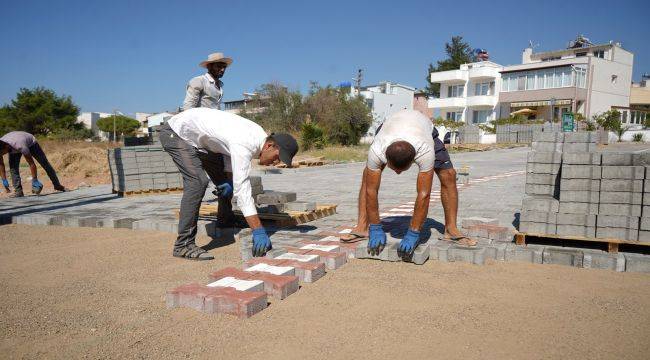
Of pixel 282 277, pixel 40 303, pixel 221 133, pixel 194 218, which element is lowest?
pixel 40 303

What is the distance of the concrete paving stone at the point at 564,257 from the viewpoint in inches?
165

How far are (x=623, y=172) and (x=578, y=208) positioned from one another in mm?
519

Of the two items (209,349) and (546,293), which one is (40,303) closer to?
(209,349)

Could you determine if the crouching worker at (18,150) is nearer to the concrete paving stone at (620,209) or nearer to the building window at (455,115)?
the concrete paving stone at (620,209)

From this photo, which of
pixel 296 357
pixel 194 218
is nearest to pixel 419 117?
pixel 194 218

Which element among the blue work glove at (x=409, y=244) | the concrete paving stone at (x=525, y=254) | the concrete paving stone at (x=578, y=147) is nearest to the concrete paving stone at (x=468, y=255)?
the concrete paving stone at (x=525, y=254)

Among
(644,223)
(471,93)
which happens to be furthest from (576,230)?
(471,93)

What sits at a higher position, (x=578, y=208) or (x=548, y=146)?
(x=548, y=146)

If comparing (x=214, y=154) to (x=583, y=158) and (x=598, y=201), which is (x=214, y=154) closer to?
(x=583, y=158)

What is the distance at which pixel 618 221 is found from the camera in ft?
14.1

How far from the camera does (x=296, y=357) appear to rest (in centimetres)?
255

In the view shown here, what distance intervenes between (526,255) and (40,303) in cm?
423

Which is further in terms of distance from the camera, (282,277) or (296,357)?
(282,277)

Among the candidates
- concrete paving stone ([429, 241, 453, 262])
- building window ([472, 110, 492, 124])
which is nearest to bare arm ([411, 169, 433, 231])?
concrete paving stone ([429, 241, 453, 262])
